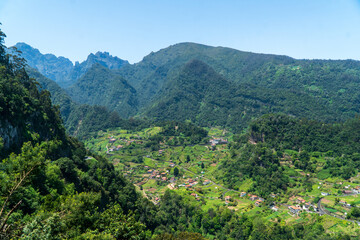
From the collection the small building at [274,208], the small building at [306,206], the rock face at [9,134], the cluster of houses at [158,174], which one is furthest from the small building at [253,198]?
the rock face at [9,134]

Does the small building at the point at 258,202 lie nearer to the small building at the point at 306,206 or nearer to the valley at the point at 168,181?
the valley at the point at 168,181

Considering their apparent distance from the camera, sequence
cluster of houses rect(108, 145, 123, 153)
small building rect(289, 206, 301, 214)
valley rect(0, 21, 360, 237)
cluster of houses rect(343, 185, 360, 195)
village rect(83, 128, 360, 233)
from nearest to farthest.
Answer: valley rect(0, 21, 360, 237)
small building rect(289, 206, 301, 214)
village rect(83, 128, 360, 233)
cluster of houses rect(343, 185, 360, 195)
cluster of houses rect(108, 145, 123, 153)

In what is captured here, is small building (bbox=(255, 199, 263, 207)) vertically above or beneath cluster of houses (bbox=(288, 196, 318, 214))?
beneath

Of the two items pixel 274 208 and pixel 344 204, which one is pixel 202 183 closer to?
pixel 274 208

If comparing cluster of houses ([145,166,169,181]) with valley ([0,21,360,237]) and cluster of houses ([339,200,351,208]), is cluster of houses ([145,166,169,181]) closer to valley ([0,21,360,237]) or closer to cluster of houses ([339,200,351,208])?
valley ([0,21,360,237])

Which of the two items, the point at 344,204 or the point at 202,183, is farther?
the point at 202,183

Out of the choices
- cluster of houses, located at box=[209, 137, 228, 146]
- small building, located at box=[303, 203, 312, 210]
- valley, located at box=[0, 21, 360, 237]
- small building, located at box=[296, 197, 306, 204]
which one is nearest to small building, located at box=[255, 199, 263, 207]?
valley, located at box=[0, 21, 360, 237]

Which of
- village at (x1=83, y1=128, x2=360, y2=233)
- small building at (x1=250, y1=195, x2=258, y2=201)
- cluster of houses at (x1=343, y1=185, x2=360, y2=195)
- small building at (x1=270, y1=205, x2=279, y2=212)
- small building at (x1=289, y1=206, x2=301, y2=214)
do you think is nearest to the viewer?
small building at (x1=289, y1=206, x2=301, y2=214)

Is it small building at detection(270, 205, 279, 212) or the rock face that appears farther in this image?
small building at detection(270, 205, 279, 212)

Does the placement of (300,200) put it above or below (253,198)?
above

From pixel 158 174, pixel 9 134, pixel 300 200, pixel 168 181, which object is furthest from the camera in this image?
pixel 158 174

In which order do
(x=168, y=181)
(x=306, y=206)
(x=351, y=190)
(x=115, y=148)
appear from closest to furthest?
(x=306, y=206) → (x=351, y=190) → (x=168, y=181) → (x=115, y=148)

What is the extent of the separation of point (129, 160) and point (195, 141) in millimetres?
52809

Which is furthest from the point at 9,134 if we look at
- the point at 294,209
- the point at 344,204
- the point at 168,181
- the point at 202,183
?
the point at 344,204
